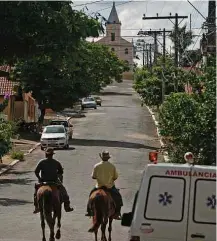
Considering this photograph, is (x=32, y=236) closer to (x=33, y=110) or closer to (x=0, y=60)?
(x=0, y=60)

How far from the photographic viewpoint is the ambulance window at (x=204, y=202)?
1072 cm

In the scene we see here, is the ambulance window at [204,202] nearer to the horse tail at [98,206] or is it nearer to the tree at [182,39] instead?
the horse tail at [98,206]

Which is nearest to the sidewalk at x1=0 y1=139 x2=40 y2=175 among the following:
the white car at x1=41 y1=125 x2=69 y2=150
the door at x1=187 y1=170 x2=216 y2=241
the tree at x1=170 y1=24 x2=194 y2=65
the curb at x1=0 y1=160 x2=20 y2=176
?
the curb at x1=0 y1=160 x2=20 y2=176

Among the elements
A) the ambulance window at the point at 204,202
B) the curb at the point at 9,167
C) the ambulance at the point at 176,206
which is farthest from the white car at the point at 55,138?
the ambulance window at the point at 204,202

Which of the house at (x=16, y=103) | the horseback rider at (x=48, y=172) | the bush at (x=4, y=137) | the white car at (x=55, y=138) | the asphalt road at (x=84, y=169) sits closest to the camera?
the horseback rider at (x=48, y=172)

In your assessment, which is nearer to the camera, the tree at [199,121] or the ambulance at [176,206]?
the ambulance at [176,206]

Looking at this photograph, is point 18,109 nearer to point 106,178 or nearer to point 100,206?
point 106,178

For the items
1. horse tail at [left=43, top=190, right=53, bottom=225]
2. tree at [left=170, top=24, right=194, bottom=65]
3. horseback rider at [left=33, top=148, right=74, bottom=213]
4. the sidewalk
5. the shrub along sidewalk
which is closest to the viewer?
horse tail at [left=43, top=190, right=53, bottom=225]

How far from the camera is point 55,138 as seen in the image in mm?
48000

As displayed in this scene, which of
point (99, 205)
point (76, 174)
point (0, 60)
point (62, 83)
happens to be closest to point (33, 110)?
point (62, 83)

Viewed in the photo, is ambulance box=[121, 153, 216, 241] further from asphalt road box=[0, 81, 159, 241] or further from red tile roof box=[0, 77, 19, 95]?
red tile roof box=[0, 77, 19, 95]

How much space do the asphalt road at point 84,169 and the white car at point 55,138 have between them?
2.25 feet

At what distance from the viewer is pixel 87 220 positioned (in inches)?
792

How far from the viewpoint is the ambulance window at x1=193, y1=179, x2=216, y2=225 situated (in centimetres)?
1072
